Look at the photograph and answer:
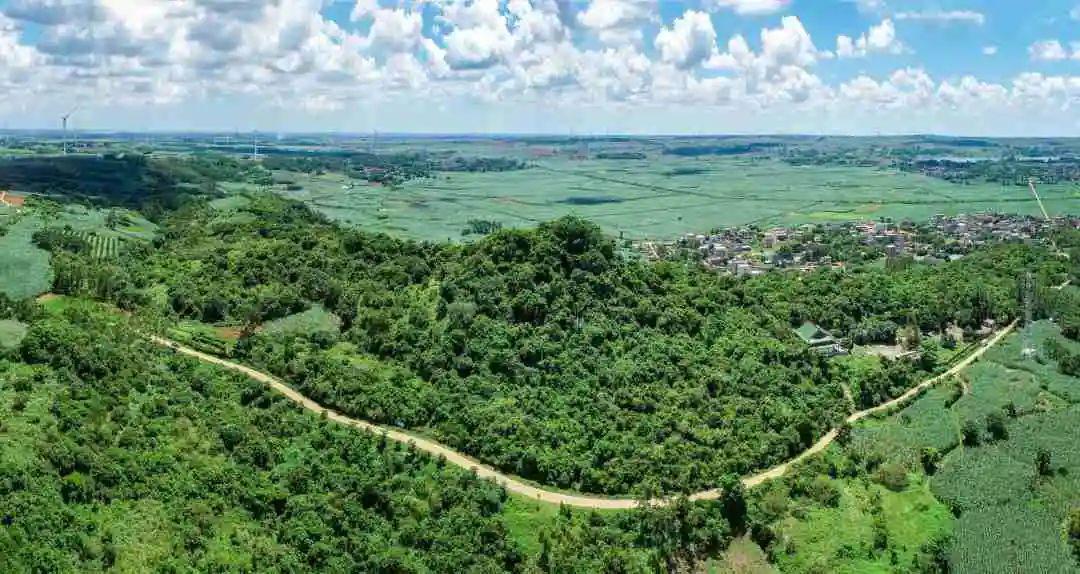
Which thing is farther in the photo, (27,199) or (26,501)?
(27,199)

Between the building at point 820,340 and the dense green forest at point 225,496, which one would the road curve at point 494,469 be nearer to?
the dense green forest at point 225,496

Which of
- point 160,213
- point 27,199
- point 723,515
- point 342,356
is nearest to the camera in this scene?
point 723,515

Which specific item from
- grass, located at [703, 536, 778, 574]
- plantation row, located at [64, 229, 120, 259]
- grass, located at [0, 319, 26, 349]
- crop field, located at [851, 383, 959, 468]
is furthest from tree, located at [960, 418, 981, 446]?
plantation row, located at [64, 229, 120, 259]

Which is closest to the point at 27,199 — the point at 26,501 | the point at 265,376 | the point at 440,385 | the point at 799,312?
the point at 265,376

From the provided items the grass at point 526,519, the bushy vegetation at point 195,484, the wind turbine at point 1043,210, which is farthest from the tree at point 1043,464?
the wind turbine at point 1043,210

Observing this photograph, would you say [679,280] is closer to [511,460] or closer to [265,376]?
[511,460]

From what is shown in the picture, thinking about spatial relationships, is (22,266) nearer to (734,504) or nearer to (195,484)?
(195,484)
